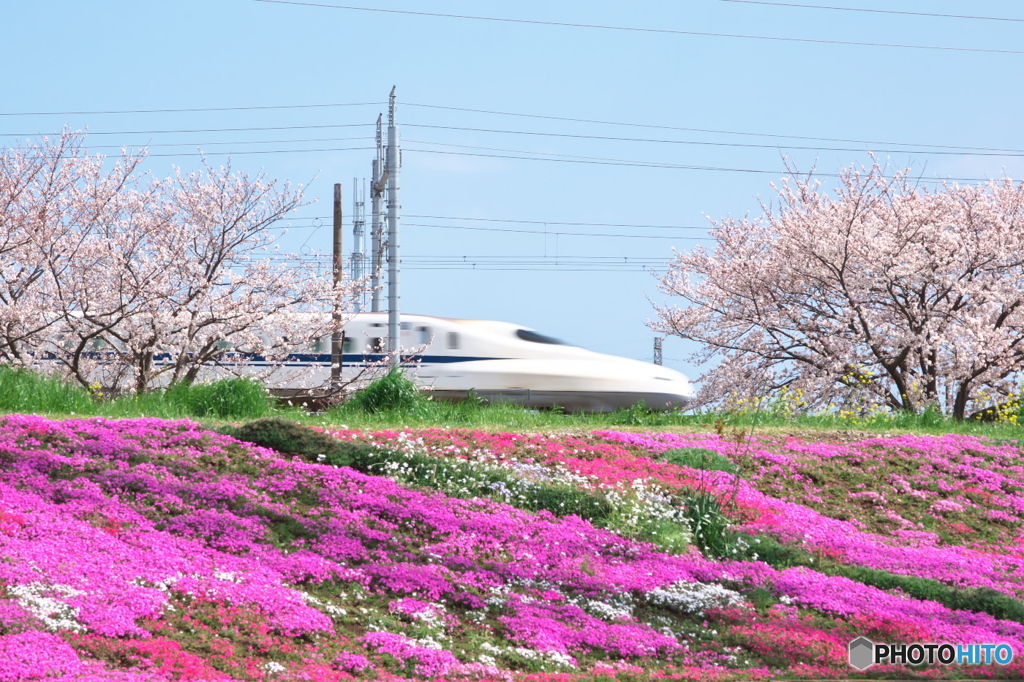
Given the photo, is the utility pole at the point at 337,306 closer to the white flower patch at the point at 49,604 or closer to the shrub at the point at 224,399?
the shrub at the point at 224,399

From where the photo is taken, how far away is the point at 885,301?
863 inches

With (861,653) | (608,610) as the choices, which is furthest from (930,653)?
(608,610)

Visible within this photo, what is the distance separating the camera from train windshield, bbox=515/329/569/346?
79.2ft

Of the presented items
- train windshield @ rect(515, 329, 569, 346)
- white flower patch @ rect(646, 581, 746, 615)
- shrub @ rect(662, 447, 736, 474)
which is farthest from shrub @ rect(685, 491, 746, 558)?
train windshield @ rect(515, 329, 569, 346)

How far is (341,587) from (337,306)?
14.3 metres

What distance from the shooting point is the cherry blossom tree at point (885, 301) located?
68.2 ft

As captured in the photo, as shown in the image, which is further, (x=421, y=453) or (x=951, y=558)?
(x=421, y=453)

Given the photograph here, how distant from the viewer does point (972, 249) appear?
70.5 ft

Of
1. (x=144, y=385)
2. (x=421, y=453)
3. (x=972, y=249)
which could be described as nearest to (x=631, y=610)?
(x=421, y=453)

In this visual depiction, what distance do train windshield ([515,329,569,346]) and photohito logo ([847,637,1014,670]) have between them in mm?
17195

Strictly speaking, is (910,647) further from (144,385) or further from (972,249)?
(972,249)

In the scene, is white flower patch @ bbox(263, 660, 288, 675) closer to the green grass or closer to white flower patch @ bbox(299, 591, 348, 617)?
white flower patch @ bbox(299, 591, 348, 617)

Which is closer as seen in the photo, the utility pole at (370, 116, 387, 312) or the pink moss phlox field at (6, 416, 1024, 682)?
the pink moss phlox field at (6, 416, 1024, 682)

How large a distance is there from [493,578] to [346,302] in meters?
14.4
